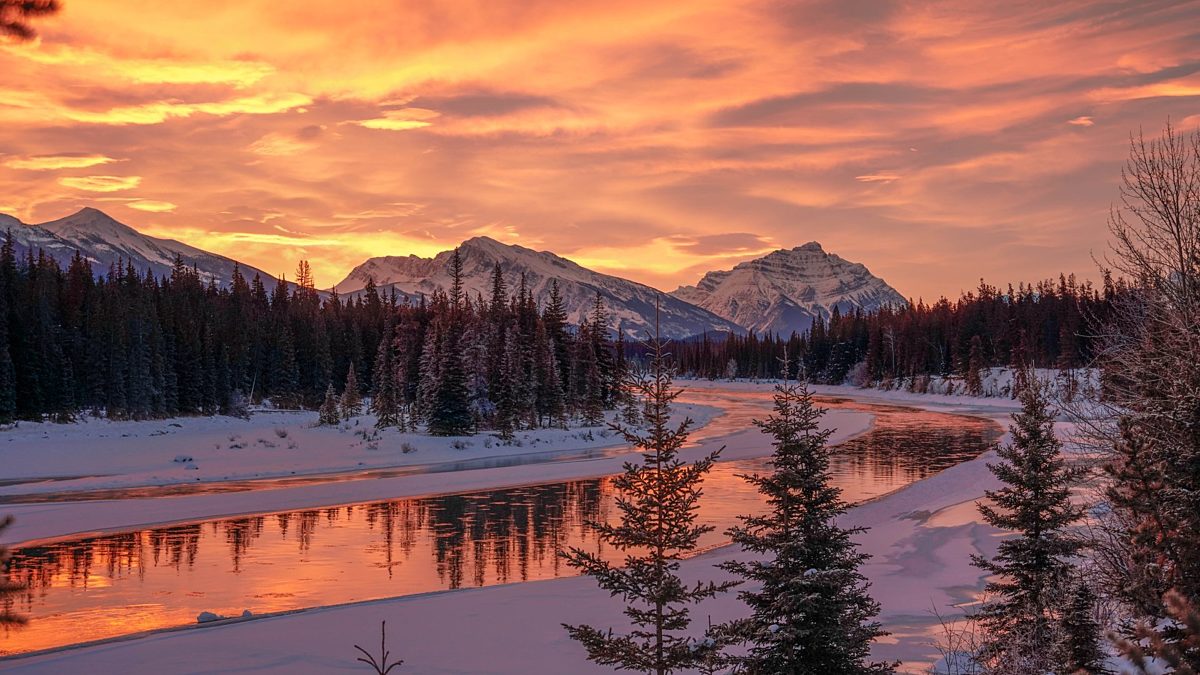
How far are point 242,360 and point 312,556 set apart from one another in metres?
64.3

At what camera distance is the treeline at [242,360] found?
59.2 meters

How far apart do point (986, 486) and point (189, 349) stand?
64.8m

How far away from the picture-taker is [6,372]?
57.8m

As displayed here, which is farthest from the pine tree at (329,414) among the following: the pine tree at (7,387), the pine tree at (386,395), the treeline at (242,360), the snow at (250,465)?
the pine tree at (7,387)

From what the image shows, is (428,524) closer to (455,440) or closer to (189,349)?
(455,440)

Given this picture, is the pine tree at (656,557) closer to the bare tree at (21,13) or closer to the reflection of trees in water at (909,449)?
the bare tree at (21,13)

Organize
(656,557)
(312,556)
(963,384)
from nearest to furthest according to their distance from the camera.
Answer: (656,557), (312,556), (963,384)

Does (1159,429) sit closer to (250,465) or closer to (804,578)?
(804,578)

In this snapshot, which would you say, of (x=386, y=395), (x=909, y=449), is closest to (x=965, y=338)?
(x=909, y=449)

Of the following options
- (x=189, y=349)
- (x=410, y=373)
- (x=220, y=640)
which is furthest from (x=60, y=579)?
(x=189, y=349)

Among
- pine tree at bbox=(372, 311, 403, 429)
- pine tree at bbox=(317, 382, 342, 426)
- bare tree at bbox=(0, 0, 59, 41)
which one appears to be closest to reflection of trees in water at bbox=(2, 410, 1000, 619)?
bare tree at bbox=(0, 0, 59, 41)

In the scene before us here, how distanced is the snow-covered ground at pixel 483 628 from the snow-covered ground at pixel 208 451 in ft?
79.6

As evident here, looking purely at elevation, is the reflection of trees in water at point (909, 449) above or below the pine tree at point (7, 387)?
below

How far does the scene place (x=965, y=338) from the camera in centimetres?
11950
